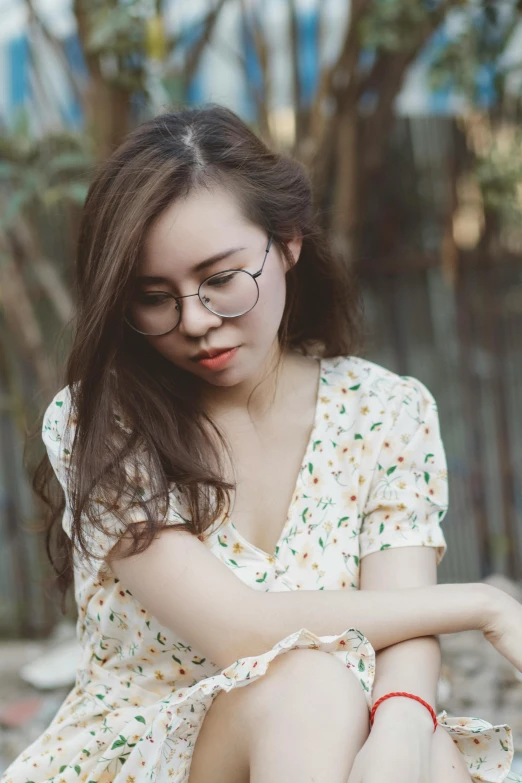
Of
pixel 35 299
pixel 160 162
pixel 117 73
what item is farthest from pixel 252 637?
pixel 35 299

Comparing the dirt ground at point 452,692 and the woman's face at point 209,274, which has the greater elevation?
the woman's face at point 209,274

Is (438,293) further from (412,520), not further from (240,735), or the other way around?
(240,735)

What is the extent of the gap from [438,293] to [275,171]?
81.2 inches

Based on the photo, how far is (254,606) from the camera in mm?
1481

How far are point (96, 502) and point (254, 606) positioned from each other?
326 millimetres

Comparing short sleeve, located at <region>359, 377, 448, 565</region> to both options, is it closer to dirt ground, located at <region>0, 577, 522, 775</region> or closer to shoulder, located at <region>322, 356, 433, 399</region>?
shoulder, located at <region>322, 356, 433, 399</region>

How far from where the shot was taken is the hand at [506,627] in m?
1.52

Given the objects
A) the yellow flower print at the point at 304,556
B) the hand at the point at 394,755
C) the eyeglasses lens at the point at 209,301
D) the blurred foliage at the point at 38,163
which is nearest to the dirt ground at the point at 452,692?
the yellow flower print at the point at 304,556

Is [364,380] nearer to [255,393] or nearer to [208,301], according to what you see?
[255,393]

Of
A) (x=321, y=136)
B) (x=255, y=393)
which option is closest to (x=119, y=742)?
(x=255, y=393)

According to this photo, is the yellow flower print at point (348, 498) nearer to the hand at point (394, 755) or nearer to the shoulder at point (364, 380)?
the shoulder at point (364, 380)

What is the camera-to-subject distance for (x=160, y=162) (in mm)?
1558

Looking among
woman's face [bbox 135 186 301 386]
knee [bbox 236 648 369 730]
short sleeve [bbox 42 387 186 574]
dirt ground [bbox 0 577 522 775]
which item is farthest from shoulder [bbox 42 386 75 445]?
dirt ground [bbox 0 577 522 775]

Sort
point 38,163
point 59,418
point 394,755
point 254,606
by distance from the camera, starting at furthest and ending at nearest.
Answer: point 38,163
point 59,418
point 254,606
point 394,755
